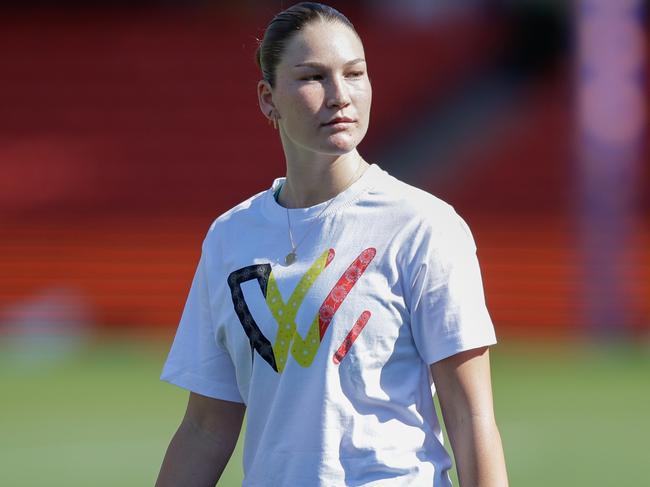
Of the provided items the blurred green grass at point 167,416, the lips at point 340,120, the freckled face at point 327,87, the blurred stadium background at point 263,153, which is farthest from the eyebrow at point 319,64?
the blurred stadium background at point 263,153

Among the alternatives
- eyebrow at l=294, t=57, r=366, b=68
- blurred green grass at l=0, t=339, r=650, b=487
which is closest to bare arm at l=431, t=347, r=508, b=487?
eyebrow at l=294, t=57, r=366, b=68

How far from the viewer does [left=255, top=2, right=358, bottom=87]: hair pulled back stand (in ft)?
8.71

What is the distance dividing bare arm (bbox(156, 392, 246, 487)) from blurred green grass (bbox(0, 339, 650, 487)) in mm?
3657

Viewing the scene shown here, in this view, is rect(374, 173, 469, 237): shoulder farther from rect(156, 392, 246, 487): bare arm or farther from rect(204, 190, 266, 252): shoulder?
rect(156, 392, 246, 487): bare arm

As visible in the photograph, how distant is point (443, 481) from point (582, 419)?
5793 mm

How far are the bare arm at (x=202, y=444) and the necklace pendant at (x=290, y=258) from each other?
0.35 metres

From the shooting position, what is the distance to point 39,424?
815cm

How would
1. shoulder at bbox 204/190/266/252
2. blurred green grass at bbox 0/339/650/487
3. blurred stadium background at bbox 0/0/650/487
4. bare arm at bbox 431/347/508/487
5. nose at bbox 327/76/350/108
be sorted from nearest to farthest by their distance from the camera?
bare arm at bbox 431/347/508/487
nose at bbox 327/76/350/108
shoulder at bbox 204/190/266/252
blurred green grass at bbox 0/339/650/487
blurred stadium background at bbox 0/0/650/487

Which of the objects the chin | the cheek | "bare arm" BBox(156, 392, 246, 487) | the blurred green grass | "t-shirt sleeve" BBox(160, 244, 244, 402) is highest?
the cheek

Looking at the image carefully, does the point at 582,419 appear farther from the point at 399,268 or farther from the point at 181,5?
the point at 181,5

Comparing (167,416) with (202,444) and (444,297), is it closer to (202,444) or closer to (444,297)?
(202,444)

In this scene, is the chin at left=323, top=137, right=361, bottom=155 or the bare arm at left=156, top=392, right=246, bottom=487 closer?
the chin at left=323, top=137, right=361, bottom=155

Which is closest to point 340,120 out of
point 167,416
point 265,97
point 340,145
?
point 340,145

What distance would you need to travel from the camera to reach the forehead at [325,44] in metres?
2.62
